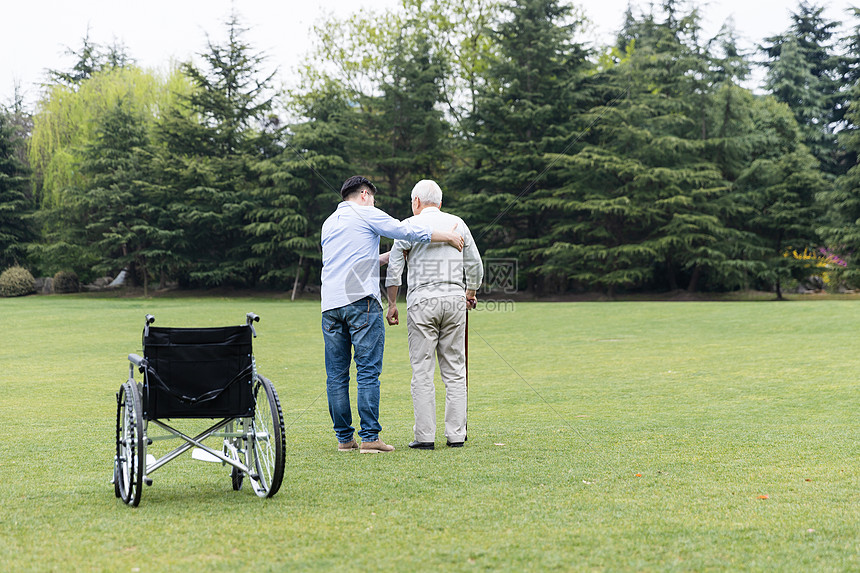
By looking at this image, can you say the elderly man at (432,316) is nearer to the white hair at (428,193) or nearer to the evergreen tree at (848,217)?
the white hair at (428,193)

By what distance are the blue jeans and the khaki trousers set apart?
1.05 ft

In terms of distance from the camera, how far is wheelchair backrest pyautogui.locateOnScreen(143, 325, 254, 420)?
420cm

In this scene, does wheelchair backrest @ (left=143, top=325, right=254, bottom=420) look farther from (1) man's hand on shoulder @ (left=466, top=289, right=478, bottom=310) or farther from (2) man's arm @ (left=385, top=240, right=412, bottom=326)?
(1) man's hand on shoulder @ (left=466, top=289, right=478, bottom=310)

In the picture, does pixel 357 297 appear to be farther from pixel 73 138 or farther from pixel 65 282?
pixel 73 138

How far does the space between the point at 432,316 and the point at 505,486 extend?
158 centimetres

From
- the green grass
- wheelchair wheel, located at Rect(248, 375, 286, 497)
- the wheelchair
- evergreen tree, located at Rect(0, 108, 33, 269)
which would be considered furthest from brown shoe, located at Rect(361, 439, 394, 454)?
evergreen tree, located at Rect(0, 108, 33, 269)

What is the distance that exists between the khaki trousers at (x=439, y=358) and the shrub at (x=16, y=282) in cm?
3784

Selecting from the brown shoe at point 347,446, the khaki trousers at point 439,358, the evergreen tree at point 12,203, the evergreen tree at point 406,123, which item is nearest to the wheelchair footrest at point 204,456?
the brown shoe at point 347,446

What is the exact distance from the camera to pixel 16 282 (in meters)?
38.3

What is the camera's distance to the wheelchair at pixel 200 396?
13.6 ft

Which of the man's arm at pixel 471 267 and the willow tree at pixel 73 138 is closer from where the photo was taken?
the man's arm at pixel 471 267

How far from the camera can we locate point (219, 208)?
129 feet

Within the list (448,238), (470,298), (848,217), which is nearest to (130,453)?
(448,238)

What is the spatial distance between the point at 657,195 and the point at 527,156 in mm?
6035
